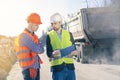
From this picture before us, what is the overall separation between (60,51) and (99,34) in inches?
490

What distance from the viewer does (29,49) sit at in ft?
18.6

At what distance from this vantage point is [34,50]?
5641 millimetres

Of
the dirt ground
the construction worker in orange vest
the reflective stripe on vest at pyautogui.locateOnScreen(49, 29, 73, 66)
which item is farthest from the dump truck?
the construction worker in orange vest

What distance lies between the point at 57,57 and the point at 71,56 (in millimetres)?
239

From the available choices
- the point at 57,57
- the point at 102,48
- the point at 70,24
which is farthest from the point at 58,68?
the point at 70,24

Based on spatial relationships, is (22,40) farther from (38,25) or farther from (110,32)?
(110,32)

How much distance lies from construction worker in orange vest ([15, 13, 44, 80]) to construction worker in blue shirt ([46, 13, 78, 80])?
0.21 meters

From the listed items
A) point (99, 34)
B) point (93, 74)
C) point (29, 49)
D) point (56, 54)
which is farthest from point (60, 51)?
point (99, 34)

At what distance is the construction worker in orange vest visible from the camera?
5625 mm

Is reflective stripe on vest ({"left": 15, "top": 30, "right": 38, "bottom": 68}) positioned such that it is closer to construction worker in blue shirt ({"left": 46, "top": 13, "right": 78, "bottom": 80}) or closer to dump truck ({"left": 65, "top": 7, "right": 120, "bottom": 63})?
construction worker in blue shirt ({"left": 46, "top": 13, "right": 78, "bottom": 80})

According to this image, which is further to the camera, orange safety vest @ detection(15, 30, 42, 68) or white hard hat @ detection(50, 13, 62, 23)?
white hard hat @ detection(50, 13, 62, 23)

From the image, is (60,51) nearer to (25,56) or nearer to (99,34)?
(25,56)

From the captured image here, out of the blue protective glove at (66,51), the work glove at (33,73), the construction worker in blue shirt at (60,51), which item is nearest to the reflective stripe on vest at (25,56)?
the work glove at (33,73)

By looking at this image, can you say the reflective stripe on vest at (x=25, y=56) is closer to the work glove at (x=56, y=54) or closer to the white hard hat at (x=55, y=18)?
the work glove at (x=56, y=54)
